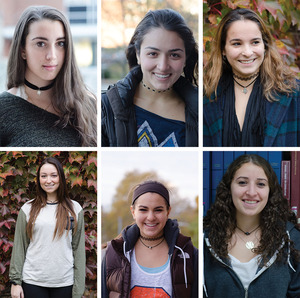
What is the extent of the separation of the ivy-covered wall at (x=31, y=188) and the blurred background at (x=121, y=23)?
1.61 ft

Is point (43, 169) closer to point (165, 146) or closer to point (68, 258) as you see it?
point (68, 258)

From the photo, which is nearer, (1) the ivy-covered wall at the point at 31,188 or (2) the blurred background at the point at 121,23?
(2) the blurred background at the point at 121,23

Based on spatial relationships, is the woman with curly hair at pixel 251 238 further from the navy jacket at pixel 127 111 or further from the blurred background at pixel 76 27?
the blurred background at pixel 76 27

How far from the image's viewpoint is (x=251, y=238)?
281cm

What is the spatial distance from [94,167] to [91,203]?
0.69 ft

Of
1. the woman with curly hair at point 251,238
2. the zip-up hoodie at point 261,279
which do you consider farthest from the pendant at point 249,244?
the zip-up hoodie at point 261,279

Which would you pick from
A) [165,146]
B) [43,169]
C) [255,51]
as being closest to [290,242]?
[165,146]

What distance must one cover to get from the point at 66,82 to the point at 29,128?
331 millimetres

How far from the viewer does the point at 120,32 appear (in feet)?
9.09

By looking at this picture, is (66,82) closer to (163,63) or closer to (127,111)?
(127,111)

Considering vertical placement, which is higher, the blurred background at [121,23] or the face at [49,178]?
the blurred background at [121,23]

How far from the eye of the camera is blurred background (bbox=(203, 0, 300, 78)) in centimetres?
278

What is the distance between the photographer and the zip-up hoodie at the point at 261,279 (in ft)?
9.01

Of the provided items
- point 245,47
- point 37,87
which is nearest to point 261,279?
point 245,47
